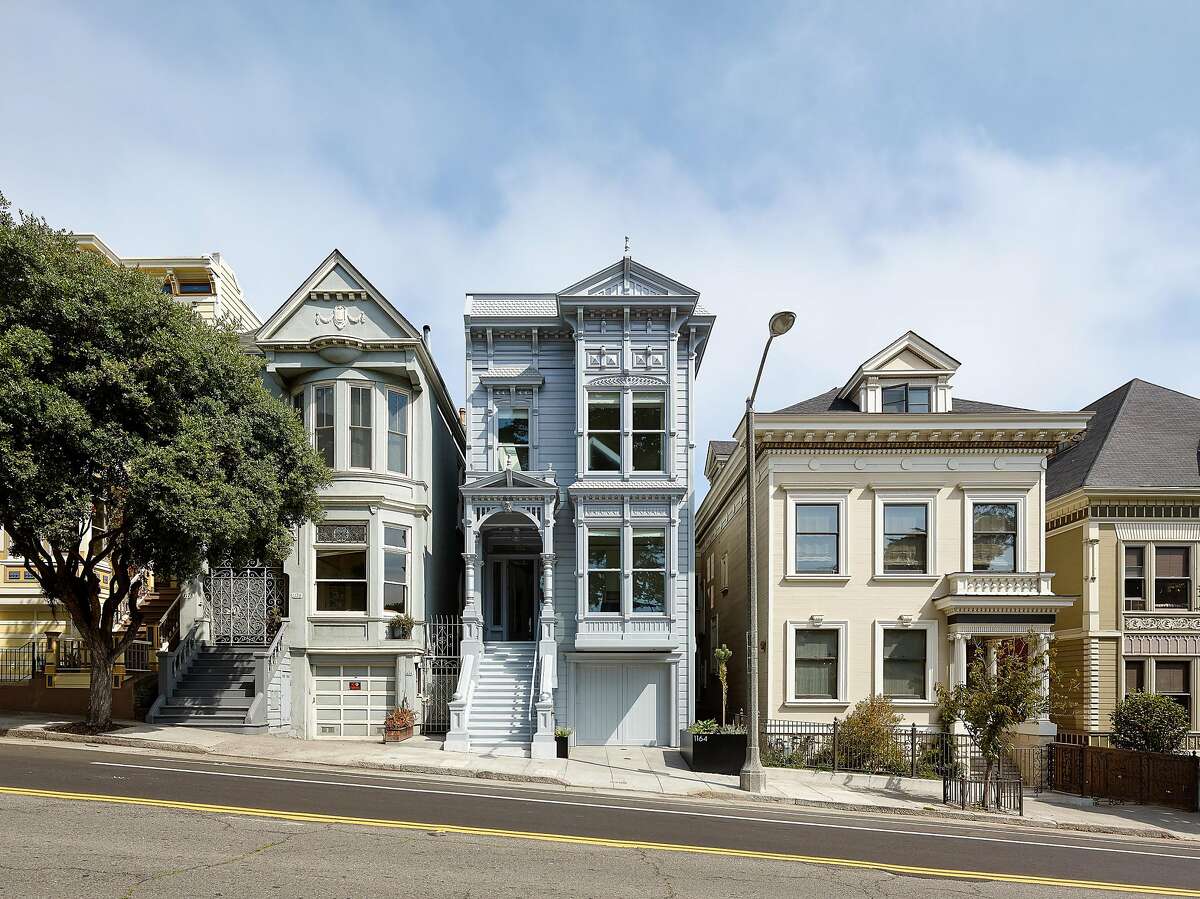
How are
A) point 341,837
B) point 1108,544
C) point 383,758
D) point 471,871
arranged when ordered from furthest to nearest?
point 1108,544 → point 383,758 → point 341,837 → point 471,871

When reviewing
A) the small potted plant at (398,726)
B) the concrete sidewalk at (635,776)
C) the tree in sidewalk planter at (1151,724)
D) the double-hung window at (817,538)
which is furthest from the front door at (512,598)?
the tree in sidewalk planter at (1151,724)

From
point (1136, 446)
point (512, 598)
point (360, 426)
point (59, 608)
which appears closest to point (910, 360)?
point (1136, 446)

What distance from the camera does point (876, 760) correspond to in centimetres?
2217

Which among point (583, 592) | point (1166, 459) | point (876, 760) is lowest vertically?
point (876, 760)

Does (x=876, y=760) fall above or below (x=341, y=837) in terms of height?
below

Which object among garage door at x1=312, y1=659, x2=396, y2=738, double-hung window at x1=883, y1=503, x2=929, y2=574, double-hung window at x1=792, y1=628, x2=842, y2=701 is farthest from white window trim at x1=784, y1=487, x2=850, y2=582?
garage door at x1=312, y1=659, x2=396, y2=738

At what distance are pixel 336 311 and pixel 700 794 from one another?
15.9 metres

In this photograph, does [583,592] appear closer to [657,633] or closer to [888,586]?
[657,633]

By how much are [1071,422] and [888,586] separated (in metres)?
6.55

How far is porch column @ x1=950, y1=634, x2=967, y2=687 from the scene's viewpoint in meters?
24.0

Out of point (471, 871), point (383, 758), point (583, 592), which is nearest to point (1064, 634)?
point (583, 592)

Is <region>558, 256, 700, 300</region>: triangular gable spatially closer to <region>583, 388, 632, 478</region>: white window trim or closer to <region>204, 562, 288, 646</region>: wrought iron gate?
<region>583, 388, 632, 478</region>: white window trim

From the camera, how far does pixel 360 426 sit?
25.1m

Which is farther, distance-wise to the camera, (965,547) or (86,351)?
(965,547)
